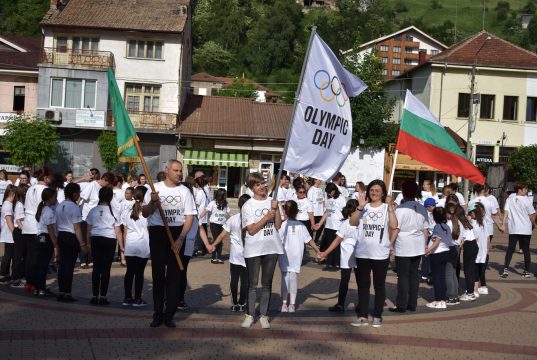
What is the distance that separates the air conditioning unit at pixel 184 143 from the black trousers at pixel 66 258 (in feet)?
106

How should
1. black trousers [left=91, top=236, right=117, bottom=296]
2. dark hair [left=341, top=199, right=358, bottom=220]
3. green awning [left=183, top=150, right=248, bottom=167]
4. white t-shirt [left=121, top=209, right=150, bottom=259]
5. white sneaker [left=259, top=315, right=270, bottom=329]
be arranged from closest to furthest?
white sneaker [left=259, top=315, right=270, bottom=329]
white t-shirt [left=121, top=209, right=150, bottom=259]
black trousers [left=91, top=236, right=117, bottom=296]
dark hair [left=341, top=199, right=358, bottom=220]
green awning [left=183, top=150, right=248, bottom=167]

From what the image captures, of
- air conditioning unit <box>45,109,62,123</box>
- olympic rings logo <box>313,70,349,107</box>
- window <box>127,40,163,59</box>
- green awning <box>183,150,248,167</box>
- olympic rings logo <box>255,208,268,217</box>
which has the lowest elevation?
olympic rings logo <box>255,208,268,217</box>

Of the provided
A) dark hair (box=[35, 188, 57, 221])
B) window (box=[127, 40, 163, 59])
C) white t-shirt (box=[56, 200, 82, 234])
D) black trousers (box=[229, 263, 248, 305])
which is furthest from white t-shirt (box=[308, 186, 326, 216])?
window (box=[127, 40, 163, 59])

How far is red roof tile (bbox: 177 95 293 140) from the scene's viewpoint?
43438mm

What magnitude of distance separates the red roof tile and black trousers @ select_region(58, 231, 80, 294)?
31.4 meters

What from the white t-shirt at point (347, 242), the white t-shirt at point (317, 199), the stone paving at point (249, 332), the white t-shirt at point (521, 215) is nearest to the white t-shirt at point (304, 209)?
the white t-shirt at point (317, 199)

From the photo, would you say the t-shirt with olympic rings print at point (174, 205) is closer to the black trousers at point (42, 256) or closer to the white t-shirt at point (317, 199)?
the black trousers at point (42, 256)

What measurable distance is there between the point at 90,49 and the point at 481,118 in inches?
923

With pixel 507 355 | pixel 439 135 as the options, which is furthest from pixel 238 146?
pixel 507 355

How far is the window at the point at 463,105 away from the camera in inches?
1847

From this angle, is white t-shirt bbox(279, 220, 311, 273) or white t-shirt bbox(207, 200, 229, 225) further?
white t-shirt bbox(207, 200, 229, 225)

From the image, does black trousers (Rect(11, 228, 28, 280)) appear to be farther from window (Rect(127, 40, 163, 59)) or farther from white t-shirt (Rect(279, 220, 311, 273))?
window (Rect(127, 40, 163, 59))

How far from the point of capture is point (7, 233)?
12.5m

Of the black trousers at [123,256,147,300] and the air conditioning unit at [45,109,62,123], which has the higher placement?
the air conditioning unit at [45,109,62,123]
